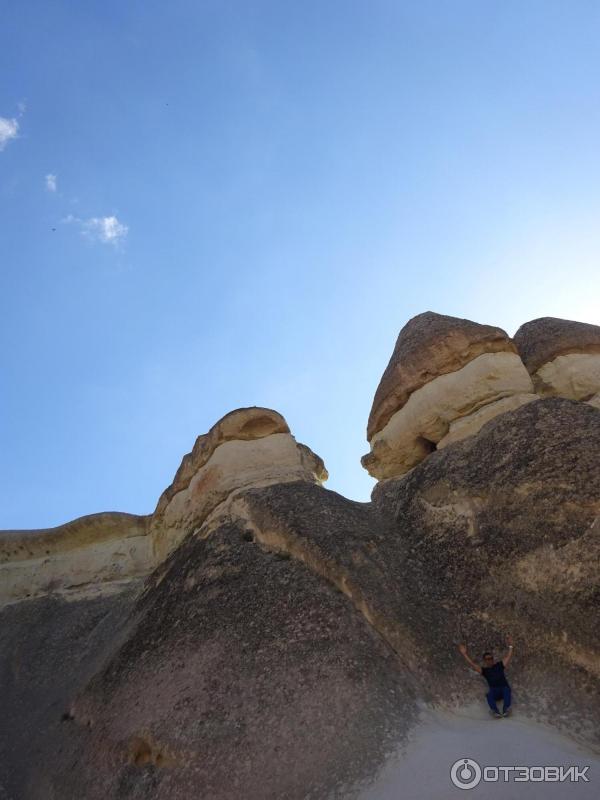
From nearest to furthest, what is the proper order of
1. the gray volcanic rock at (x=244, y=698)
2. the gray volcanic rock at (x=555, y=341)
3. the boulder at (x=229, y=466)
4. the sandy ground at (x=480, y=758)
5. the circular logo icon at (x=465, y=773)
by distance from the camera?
the sandy ground at (x=480, y=758) → the circular logo icon at (x=465, y=773) → the gray volcanic rock at (x=244, y=698) → the boulder at (x=229, y=466) → the gray volcanic rock at (x=555, y=341)

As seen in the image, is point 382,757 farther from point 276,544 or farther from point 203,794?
point 276,544

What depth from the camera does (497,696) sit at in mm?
5039

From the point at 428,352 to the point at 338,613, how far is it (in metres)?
4.55

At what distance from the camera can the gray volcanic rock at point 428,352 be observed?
9.03 m

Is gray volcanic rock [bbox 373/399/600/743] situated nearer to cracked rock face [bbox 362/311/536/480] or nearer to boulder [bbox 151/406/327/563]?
cracked rock face [bbox 362/311/536/480]

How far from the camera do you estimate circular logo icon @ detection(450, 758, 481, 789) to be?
13.4ft

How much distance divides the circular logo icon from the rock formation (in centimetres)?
15

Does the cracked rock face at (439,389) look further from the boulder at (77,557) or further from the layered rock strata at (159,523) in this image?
the boulder at (77,557)

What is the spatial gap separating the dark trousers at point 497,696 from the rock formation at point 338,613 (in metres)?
0.13

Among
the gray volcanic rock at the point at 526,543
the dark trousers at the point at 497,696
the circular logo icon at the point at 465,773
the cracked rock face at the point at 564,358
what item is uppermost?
the cracked rock face at the point at 564,358

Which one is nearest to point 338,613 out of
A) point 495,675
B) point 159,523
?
point 495,675

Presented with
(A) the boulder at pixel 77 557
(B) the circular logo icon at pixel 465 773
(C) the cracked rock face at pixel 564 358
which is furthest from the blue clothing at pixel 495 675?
(A) the boulder at pixel 77 557

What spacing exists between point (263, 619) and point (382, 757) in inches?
69.5

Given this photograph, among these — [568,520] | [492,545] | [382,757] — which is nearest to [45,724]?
[382,757]
